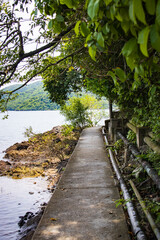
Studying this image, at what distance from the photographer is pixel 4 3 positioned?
495cm

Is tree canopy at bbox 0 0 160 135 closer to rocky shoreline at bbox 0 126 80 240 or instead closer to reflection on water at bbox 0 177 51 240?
rocky shoreline at bbox 0 126 80 240

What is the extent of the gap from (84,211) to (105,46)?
2.65 meters

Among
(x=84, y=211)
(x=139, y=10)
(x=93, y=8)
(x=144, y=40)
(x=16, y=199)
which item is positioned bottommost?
(x=16, y=199)

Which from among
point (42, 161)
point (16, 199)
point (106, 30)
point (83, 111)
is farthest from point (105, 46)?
point (83, 111)

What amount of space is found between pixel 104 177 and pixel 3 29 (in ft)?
12.9

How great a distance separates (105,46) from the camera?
11.2 feet

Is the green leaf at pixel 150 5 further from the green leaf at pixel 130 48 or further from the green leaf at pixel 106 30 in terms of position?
the green leaf at pixel 106 30

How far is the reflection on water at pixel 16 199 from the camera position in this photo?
6090 mm

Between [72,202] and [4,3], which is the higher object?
[4,3]

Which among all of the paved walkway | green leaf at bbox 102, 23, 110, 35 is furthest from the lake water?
green leaf at bbox 102, 23, 110, 35

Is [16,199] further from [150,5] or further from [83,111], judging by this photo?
[83,111]

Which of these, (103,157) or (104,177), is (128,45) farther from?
(103,157)

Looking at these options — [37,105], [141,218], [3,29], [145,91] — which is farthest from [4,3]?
[37,105]

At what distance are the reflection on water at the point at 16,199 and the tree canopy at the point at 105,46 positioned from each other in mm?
3900
